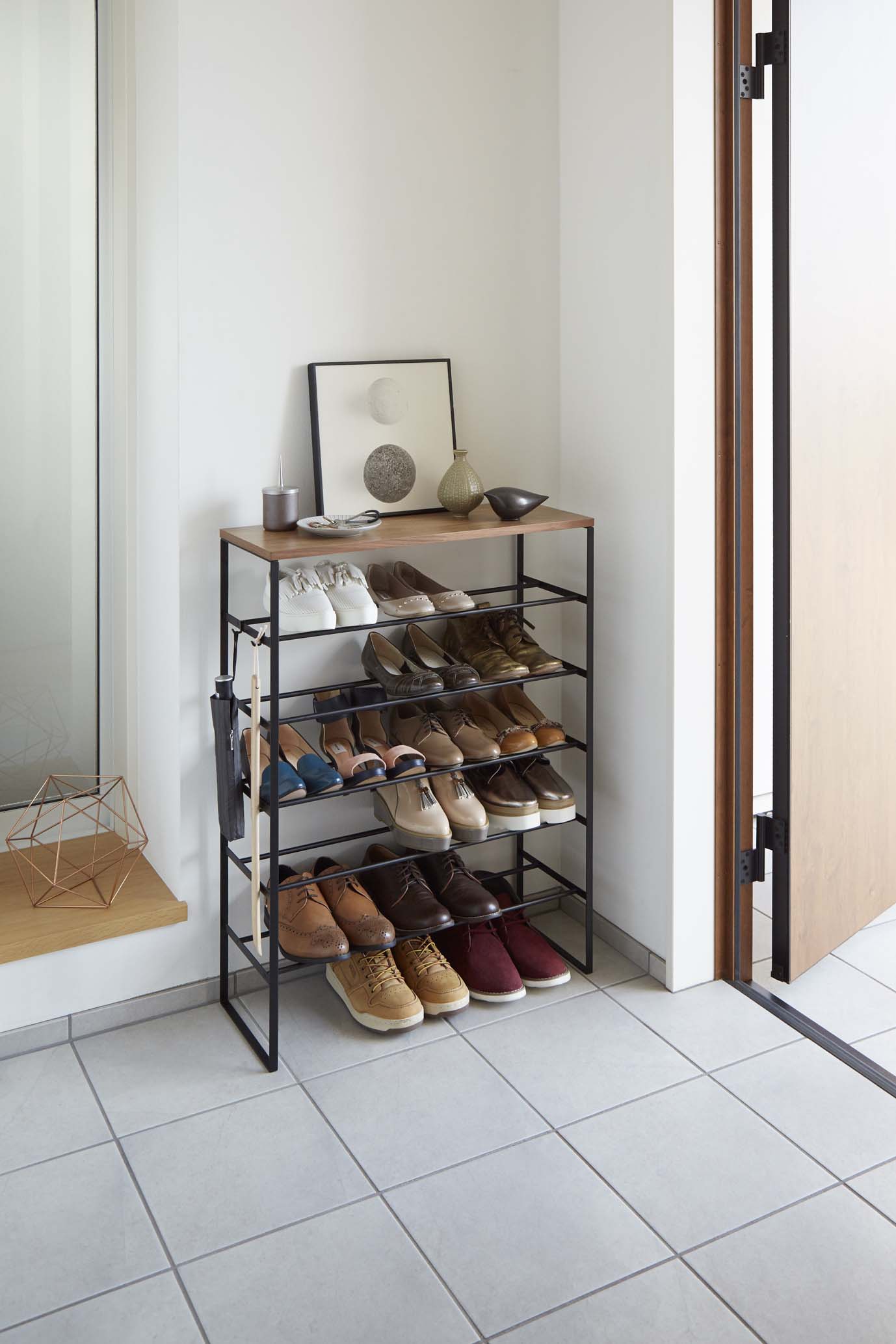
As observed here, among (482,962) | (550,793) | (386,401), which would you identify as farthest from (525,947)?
(386,401)

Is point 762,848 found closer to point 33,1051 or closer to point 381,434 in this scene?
point 381,434

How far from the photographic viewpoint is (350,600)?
218cm

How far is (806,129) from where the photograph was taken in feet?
7.23

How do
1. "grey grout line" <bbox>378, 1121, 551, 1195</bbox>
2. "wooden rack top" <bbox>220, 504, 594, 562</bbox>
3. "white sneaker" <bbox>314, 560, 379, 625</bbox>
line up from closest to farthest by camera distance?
"grey grout line" <bbox>378, 1121, 551, 1195</bbox>, "wooden rack top" <bbox>220, 504, 594, 562</bbox>, "white sneaker" <bbox>314, 560, 379, 625</bbox>

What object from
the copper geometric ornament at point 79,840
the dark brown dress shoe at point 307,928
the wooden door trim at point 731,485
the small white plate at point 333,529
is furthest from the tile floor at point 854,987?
the copper geometric ornament at point 79,840

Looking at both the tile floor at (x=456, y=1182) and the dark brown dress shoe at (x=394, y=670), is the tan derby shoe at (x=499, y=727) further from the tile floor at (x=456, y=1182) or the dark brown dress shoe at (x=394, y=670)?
the tile floor at (x=456, y=1182)

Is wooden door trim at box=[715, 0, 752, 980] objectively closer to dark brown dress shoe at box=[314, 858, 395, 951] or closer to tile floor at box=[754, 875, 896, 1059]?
tile floor at box=[754, 875, 896, 1059]

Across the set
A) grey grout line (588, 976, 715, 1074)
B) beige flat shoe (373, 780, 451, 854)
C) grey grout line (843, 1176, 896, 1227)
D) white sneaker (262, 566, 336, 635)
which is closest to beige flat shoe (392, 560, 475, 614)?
white sneaker (262, 566, 336, 635)

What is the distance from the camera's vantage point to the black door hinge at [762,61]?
2.16 m

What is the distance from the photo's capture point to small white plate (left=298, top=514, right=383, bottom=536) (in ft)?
7.00

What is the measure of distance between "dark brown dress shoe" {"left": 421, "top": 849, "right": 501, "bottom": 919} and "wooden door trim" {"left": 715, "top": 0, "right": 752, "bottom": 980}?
511 mm

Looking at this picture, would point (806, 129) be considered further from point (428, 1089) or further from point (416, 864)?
point (428, 1089)

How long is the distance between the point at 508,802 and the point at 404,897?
0.30m

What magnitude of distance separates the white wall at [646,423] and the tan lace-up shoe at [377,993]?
0.58 meters
